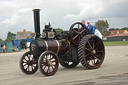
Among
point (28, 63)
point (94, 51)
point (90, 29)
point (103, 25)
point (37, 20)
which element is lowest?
point (28, 63)

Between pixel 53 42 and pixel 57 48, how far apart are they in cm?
31

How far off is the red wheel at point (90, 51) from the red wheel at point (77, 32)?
0.39 meters

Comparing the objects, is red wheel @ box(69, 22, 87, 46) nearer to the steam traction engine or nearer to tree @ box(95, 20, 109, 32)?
the steam traction engine

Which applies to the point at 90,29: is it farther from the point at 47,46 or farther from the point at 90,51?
the point at 47,46

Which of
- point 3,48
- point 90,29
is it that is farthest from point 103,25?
point 90,29

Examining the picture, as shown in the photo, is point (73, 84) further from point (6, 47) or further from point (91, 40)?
point (6, 47)

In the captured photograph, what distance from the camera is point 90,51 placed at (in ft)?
32.1

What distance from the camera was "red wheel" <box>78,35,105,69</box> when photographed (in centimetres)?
924

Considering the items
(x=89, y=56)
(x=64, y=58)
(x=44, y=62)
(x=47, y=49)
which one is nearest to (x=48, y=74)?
(x=44, y=62)

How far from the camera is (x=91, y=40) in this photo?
9.96 metres

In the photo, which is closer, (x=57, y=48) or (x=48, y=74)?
(x=48, y=74)

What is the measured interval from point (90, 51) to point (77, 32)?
1.02 meters

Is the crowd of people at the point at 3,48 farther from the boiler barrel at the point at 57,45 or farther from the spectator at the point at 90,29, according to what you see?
the boiler barrel at the point at 57,45

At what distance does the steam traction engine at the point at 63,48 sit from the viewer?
8656 millimetres
